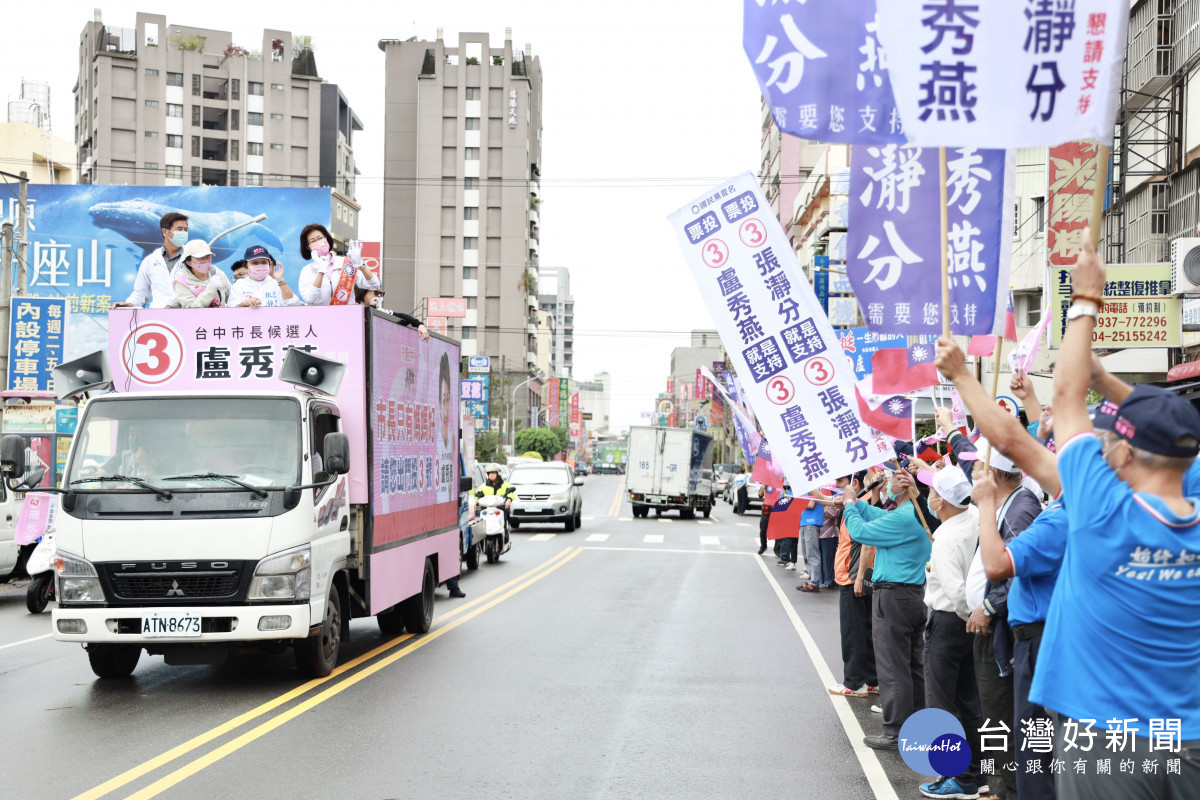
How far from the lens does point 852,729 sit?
27.8 ft

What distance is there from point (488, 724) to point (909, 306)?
4044 millimetres

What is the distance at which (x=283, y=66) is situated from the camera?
7950cm

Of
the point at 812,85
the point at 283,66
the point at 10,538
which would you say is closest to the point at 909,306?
the point at 812,85

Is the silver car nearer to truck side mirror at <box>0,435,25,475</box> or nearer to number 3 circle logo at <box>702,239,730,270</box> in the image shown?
number 3 circle logo at <box>702,239,730,270</box>

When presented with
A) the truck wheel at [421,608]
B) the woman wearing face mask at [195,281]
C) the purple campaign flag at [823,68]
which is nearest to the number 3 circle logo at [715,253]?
the purple campaign flag at [823,68]

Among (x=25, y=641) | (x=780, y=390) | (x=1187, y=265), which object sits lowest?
(x=25, y=641)

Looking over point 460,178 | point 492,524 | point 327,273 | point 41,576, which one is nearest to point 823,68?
point 327,273

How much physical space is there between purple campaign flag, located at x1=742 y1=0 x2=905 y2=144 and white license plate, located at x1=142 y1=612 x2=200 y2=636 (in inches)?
224

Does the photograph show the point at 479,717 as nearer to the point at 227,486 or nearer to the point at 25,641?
the point at 227,486

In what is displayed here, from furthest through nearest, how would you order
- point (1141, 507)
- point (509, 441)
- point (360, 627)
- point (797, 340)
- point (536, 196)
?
point (536, 196) < point (509, 441) < point (360, 627) < point (797, 340) < point (1141, 507)

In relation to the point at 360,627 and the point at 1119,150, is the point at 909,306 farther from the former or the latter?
the point at 1119,150

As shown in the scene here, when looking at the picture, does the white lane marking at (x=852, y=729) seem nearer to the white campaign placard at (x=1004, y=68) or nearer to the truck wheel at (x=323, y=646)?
the white campaign placard at (x=1004, y=68)

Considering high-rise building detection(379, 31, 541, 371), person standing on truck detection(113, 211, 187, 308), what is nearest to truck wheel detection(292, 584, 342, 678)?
person standing on truck detection(113, 211, 187, 308)

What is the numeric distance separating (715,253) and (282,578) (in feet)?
14.2
